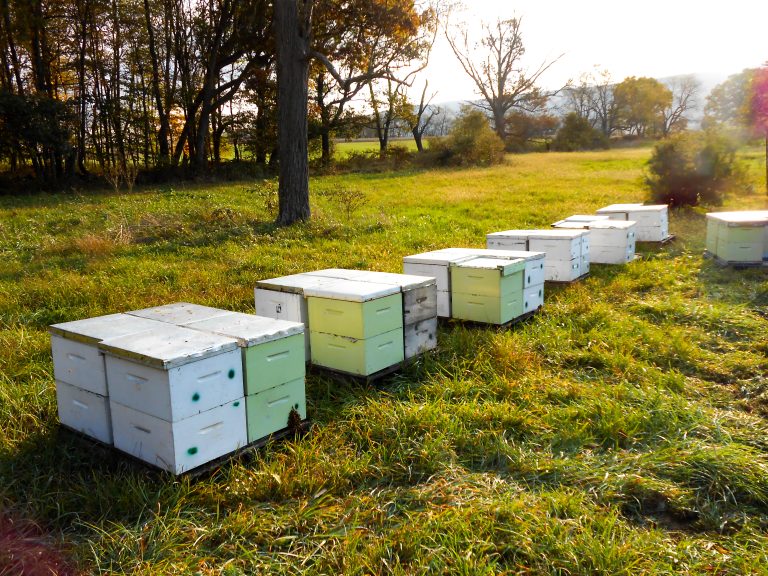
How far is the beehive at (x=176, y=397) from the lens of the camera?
283 cm

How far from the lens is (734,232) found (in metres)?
7.44

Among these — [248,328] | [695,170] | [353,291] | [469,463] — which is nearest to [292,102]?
[353,291]

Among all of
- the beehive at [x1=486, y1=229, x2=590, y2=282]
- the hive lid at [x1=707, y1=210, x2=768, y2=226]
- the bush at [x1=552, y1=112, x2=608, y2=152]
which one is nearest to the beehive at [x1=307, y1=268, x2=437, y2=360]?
the beehive at [x1=486, y1=229, x2=590, y2=282]

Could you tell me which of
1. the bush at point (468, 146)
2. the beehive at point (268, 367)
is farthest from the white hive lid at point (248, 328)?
the bush at point (468, 146)

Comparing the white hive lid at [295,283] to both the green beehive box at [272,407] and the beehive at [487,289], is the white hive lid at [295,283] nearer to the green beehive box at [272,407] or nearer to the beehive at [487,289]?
the green beehive box at [272,407]

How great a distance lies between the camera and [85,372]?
3.29 meters

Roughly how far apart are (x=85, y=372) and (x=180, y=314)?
0.66 metres

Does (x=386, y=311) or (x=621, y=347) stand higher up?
(x=386, y=311)

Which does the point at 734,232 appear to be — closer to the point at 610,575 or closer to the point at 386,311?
the point at 386,311

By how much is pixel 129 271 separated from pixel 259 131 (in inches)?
756

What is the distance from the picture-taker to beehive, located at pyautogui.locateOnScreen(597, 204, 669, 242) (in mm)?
9398

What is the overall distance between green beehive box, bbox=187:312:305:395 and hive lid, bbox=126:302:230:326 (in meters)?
0.13

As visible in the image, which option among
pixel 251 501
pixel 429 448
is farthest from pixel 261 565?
pixel 429 448

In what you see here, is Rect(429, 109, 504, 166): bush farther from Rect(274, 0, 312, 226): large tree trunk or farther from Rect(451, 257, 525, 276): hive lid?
Rect(451, 257, 525, 276): hive lid
